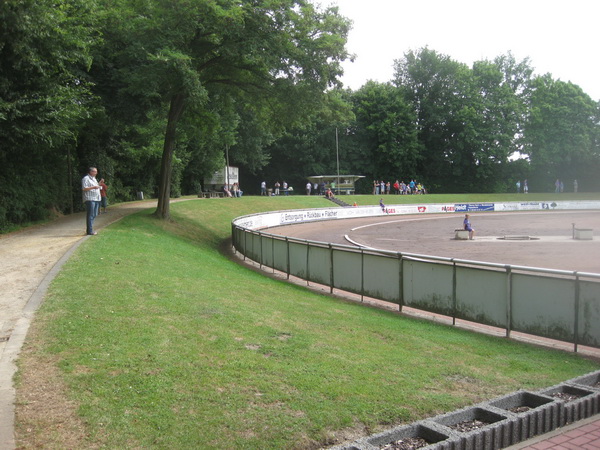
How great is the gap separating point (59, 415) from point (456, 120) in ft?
257

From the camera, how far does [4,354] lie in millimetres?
5758

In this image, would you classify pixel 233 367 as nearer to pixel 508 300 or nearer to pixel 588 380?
pixel 588 380

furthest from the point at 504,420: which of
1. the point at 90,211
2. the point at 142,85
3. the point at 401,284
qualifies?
the point at 142,85

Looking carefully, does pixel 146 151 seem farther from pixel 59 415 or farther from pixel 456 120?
pixel 456 120

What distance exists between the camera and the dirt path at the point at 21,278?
4.88 m

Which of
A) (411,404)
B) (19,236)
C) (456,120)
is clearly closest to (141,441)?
(411,404)

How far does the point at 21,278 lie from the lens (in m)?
10.1

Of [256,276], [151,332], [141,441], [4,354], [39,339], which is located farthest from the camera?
[256,276]

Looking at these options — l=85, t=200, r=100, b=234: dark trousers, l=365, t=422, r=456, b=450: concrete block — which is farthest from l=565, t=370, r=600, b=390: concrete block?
l=85, t=200, r=100, b=234: dark trousers

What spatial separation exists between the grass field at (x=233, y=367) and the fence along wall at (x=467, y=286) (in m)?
0.53

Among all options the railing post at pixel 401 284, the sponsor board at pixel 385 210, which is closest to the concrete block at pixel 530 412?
the railing post at pixel 401 284

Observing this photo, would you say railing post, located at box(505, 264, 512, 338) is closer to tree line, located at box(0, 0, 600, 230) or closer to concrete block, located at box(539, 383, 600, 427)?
concrete block, located at box(539, 383, 600, 427)

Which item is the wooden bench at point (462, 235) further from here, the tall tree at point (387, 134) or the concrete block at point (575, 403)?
the tall tree at point (387, 134)

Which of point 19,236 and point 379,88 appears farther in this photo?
point 379,88
